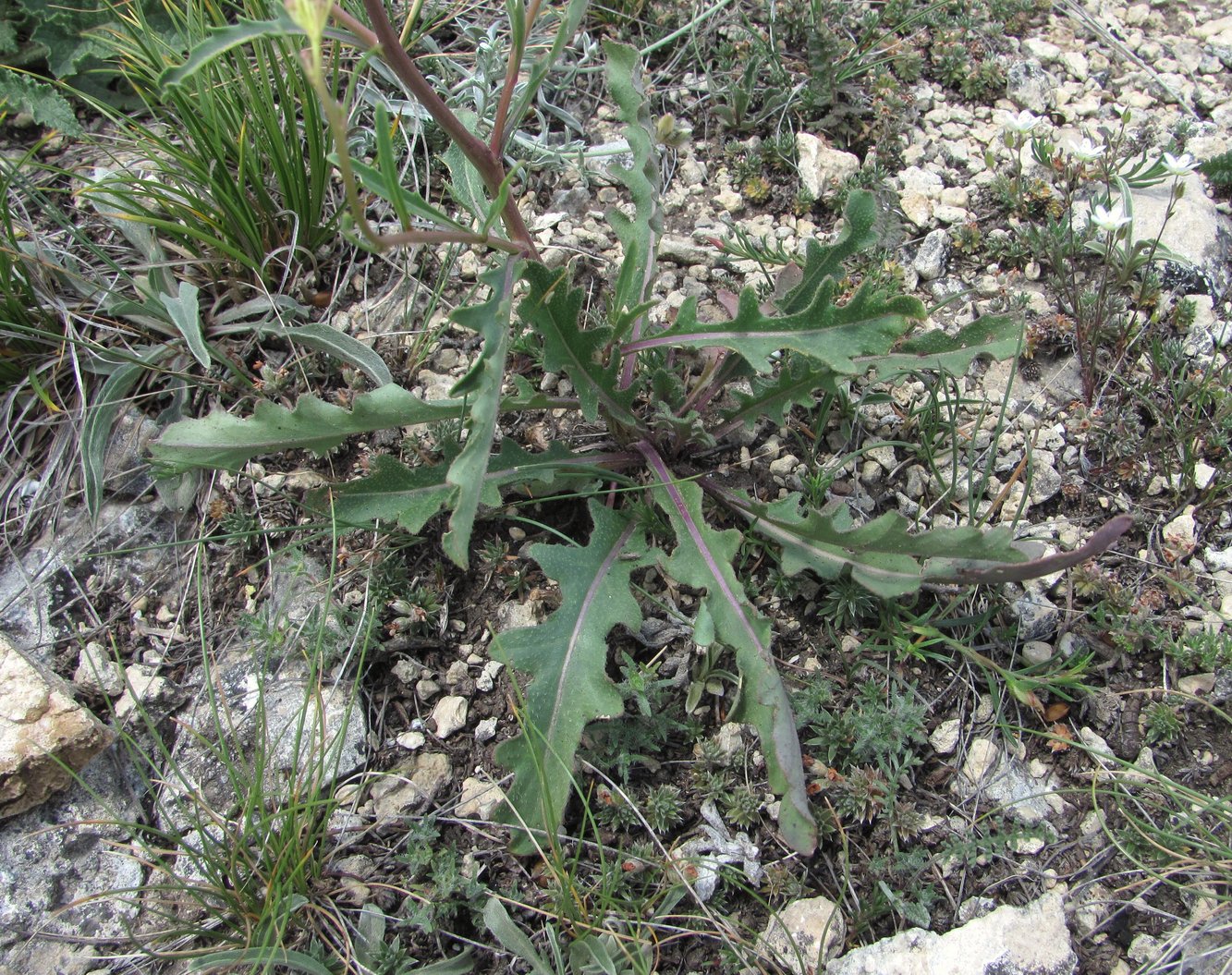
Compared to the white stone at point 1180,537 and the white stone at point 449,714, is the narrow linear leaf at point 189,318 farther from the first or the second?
the white stone at point 1180,537

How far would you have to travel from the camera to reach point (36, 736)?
2.14 metres

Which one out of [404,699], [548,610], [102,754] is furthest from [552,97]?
[102,754]

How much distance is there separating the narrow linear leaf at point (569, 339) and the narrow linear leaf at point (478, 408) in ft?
0.57

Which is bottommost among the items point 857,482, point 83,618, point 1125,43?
point 83,618

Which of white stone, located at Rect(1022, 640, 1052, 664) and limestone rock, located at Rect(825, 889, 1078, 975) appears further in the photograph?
white stone, located at Rect(1022, 640, 1052, 664)

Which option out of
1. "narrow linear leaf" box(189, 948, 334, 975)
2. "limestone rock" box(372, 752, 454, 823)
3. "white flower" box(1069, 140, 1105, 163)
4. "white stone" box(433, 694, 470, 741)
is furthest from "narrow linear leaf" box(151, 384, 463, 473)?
"white flower" box(1069, 140, 1105, 163)

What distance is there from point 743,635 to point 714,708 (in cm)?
28

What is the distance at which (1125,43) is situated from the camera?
3340mm

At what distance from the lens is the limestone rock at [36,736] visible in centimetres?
211

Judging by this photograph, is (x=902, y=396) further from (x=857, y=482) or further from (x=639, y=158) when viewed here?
(x=639, y=158)

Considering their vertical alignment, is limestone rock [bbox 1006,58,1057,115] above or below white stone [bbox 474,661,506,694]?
above

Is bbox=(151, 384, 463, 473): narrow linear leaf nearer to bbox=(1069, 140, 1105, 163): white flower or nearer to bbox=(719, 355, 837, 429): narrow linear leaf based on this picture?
bbox=(719, 355, 837, 429): narrow linear leaf

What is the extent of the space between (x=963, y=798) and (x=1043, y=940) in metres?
0.33

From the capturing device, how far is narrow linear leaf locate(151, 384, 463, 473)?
2.21 metres
